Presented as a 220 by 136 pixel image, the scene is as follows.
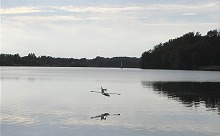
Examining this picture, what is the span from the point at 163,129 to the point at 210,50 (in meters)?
130

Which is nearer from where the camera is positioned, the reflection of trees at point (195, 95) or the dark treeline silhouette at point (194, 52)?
the reflection of trees at point (195, 95)

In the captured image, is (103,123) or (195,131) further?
(103,123)

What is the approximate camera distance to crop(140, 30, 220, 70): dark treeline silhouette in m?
146

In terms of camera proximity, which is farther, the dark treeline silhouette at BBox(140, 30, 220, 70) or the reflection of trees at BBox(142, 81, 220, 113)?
the dark treeline silhouette at BBox(140, 30, 220, 70)

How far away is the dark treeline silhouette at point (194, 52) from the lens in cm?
14638

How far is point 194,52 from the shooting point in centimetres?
14600

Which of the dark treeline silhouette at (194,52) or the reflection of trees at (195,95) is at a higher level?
the dark treeline silhouette at (194,52)

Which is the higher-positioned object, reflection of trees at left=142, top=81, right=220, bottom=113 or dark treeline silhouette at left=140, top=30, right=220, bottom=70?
dark treeline silhouette at left=140, top=30, right=220, bottom=70

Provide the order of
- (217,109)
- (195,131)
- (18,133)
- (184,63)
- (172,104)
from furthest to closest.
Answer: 1. (184,63)
2. (172,104)
3. (217,109)
4. (195,131)
5. (18,133)

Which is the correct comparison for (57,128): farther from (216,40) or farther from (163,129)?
(216,40)

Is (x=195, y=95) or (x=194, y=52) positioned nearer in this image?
(x=195, y=95)

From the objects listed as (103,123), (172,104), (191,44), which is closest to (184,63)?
(191,44)

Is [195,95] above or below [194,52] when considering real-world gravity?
below

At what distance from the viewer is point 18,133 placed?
63.5ft
